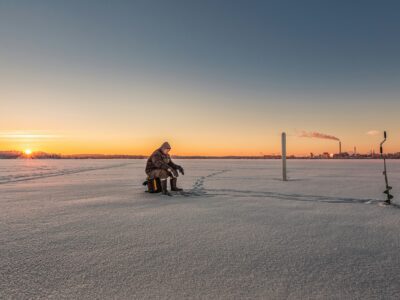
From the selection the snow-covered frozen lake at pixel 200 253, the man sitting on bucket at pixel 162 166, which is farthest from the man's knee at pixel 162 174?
the snow-covered frozen lake at pixel 200 253

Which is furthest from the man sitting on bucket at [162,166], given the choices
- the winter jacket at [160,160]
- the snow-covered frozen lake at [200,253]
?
the snow-covered frozen lake at [200,253]

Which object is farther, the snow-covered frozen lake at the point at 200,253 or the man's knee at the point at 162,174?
the man's knee at the point at 162,174

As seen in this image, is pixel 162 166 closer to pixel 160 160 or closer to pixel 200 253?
pixel 160 160

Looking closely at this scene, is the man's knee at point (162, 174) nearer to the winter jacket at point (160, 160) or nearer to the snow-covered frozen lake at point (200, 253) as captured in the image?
the winter jacket at point (160, 160)

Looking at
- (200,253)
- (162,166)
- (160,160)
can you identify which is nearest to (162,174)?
(162,166)

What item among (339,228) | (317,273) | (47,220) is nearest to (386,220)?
(339,228)

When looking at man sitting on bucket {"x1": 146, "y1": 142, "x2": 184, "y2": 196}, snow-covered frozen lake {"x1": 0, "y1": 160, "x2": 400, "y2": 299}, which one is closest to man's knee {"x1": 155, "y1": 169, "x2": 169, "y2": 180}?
man sitting on bucket {"x1": 146, "y1": 142, "x2": 184, "y2": 196}

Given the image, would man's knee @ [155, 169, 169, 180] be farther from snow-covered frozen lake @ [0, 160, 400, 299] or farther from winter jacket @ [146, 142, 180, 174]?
snow-covered frozen lake @ [0, 160, 400, 299]

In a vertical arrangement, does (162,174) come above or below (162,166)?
below

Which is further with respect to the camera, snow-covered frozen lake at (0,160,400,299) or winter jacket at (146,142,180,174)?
winter jacket at (146,142,180,174)

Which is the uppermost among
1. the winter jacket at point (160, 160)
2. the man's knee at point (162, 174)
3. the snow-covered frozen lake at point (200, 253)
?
the winter jacket at point (160, 160)

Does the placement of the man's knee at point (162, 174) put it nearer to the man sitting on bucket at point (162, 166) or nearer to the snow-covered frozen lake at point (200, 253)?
the man sitting on bucket at point (162, 166)

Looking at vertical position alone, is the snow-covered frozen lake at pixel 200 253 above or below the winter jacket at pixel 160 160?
below

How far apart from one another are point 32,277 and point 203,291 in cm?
148
